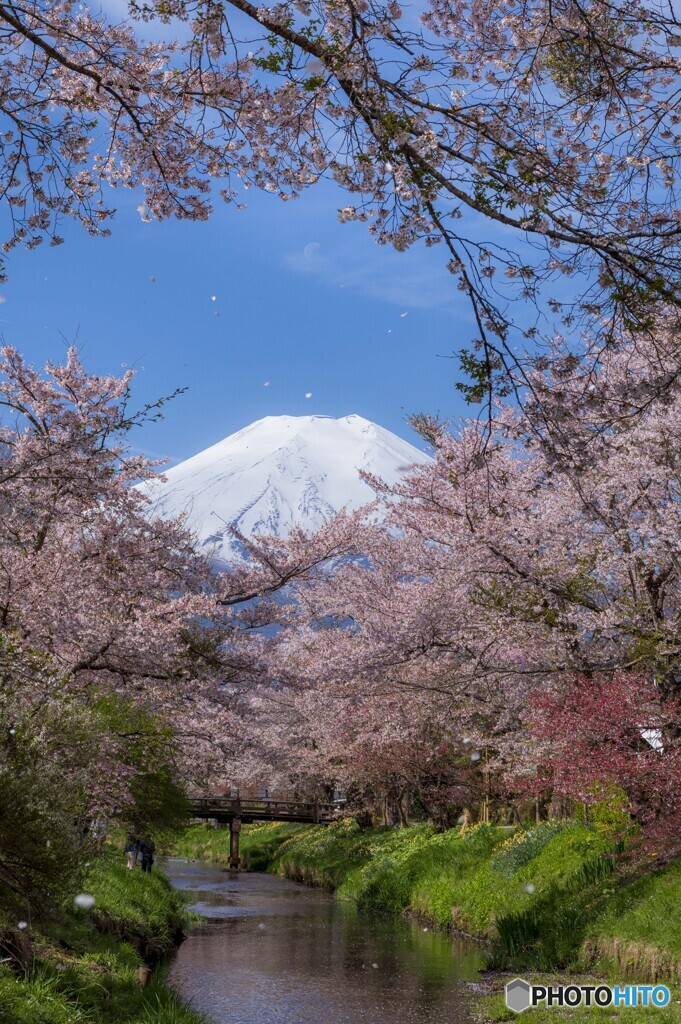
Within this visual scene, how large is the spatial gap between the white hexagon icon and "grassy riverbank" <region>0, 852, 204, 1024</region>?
12.5 ft

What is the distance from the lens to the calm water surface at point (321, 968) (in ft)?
39.8

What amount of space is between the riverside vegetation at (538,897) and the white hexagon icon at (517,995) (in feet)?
0.42

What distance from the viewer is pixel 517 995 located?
1115 centimetres

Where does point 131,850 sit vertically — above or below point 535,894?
below

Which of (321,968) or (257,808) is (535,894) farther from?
(257,808)

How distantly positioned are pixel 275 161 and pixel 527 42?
1.92 meters

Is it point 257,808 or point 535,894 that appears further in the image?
point 257,808

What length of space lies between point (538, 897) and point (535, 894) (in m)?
0.30

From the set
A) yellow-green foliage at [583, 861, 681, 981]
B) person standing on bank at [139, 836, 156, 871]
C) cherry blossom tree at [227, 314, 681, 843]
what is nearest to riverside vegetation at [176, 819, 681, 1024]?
yellow-green foliage at [583, 861, 681, 981]

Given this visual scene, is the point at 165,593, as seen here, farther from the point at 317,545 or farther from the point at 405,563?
the point at 405,563

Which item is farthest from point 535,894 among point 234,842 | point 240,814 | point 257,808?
point 257,808

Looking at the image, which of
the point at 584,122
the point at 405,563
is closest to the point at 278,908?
the point at 405,563

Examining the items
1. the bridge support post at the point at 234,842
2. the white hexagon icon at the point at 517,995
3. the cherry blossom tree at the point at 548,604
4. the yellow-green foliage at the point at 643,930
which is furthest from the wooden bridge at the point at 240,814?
the white hexagon icon at the point at 517,995

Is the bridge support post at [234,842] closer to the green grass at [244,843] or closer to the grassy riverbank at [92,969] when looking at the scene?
the green grass at [244,843]
